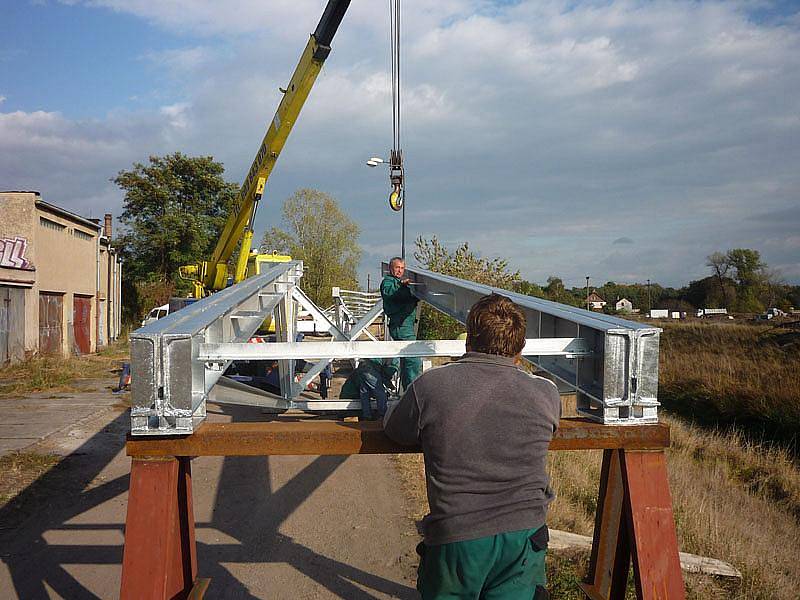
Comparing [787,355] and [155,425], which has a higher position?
[155,425]

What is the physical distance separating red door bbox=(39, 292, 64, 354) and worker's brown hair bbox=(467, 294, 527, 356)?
20.6m

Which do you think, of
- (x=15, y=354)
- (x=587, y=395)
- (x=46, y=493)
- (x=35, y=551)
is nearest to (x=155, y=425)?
(x=587, y=395)

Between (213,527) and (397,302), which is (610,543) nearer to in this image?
(213,527)

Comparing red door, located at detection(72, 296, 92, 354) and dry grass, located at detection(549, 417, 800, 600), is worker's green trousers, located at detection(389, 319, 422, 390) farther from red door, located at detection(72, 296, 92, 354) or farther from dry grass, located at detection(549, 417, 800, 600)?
red door, located at detection(72, 296, 92, 354)

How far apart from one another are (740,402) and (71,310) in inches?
814

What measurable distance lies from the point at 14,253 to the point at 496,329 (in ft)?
66.4

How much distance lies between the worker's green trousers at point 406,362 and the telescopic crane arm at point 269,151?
260 inches

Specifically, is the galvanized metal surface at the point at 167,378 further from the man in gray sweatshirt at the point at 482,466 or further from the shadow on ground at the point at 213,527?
the shadow on ground at the point at 213,527

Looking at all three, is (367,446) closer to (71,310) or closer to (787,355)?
(787,355)

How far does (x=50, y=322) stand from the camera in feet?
69.6

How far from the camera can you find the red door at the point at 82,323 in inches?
931

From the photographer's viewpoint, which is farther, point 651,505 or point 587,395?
point 587,395

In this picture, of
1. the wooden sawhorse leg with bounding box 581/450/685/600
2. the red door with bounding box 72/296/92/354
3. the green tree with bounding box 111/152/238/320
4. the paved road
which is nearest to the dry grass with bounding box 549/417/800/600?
the paved road

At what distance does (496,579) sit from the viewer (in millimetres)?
2266
